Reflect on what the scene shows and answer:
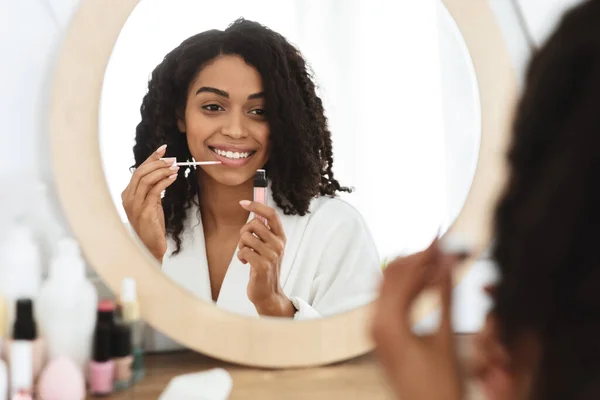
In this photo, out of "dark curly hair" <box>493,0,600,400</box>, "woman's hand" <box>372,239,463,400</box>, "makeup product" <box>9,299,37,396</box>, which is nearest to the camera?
"dark curly hair" <box>493,0,600,400</box>

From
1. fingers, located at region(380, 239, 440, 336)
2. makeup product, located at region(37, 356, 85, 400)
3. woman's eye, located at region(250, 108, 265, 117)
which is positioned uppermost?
woman's eye, located at region(250, 108, 265, 117)

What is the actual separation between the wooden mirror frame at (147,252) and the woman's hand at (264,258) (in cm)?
2

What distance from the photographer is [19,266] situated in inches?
30.5

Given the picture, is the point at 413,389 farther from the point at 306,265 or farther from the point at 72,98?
the point at 72,98

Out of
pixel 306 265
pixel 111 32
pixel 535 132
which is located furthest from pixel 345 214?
pixel 535 132

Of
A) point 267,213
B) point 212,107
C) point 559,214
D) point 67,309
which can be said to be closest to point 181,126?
point 212,107

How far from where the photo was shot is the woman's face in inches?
31.2

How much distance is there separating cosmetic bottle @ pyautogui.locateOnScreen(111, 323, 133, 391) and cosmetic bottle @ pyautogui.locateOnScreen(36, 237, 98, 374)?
4 cm

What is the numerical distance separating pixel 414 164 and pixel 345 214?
4.6 inches

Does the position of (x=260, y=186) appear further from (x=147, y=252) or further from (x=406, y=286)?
(x=406, y=286)

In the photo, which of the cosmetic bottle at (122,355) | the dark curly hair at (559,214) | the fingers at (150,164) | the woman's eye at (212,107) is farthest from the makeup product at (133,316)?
the dark curly hair at (559,214)

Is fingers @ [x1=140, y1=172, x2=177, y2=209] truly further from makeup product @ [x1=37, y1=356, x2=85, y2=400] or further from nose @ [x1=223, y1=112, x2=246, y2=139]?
makeup product @ [x1=37, y1=356, x2=85, y2=400]

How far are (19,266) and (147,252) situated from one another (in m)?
0.15

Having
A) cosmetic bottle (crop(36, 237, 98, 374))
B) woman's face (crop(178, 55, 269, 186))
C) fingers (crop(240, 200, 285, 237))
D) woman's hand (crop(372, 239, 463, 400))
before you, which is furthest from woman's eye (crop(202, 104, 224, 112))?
woman's hand (crop(372, 239, 463, 400))
